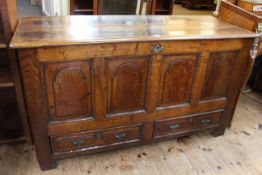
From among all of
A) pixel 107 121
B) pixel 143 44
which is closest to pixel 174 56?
pixel 143 44

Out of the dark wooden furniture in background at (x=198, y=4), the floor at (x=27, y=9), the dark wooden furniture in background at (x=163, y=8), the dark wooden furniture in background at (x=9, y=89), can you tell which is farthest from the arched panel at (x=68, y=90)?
the dark wooden furniture in background at (x=198, y=4)

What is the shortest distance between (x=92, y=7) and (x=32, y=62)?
2360 mm

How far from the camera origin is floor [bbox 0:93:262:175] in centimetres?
161

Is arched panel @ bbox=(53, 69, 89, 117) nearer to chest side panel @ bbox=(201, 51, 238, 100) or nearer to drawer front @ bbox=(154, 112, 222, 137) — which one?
drawer front @ bbox=(154, 112, 222, 137)

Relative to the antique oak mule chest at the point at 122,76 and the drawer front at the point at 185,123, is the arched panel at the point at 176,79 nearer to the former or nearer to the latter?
the antique oak mule chest at the point at 122,76

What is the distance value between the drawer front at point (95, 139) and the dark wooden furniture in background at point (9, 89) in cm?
30

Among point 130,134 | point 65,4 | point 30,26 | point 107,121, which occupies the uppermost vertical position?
point 30,26

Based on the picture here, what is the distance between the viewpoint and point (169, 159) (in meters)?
1.74

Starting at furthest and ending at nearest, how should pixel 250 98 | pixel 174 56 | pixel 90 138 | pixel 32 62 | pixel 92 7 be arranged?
pixel 92 7 → pixel 250 98 → pixel 90 138 → pixel 174 56 → pixel 32 62

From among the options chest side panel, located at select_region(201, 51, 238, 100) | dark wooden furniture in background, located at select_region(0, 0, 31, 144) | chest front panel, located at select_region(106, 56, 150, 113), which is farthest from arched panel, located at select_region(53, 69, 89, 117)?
chest side panel, located at select_region(201, 51, 238, 100)

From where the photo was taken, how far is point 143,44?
1.31 m

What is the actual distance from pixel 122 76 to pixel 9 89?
0.80 meters

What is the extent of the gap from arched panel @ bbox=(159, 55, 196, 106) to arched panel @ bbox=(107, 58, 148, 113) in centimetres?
14

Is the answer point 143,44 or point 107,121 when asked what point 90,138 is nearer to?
point 107,121
